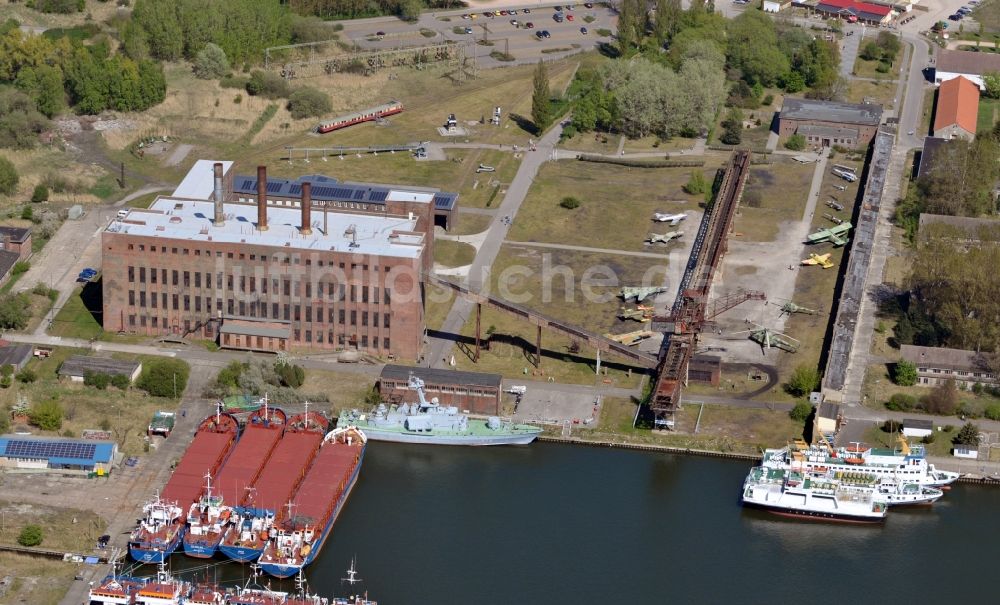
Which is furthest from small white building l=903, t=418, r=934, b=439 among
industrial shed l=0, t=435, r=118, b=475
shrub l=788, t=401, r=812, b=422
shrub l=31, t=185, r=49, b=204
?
shrub l=31, t=185, r=49, b=204

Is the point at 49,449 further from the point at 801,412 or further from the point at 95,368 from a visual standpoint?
the point at 801,412

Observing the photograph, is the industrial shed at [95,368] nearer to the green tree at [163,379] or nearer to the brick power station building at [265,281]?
the green tree at [163,379]

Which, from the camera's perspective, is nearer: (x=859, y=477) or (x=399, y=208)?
(x=859, y=477)

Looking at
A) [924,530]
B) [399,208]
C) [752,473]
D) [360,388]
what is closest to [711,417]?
[752,473]

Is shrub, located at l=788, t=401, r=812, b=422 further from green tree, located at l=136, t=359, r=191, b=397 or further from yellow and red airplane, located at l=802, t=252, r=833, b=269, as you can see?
green tree, located at l=136, t=359, r=191, b=397

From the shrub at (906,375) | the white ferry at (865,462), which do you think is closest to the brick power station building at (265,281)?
the white ferry at (865,462)

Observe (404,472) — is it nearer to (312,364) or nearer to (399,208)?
(312,364)

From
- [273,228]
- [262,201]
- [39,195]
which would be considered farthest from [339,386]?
[39,195]
